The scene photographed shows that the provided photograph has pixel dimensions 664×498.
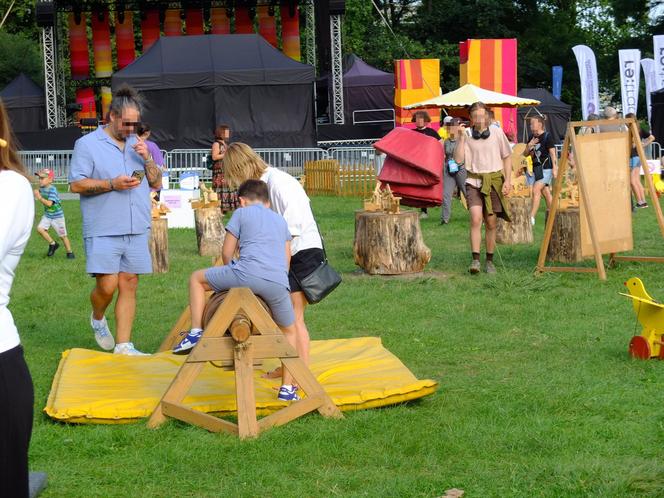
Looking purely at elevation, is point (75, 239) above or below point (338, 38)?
below

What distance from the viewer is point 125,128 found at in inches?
313

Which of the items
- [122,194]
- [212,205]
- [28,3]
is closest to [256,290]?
[122,194]

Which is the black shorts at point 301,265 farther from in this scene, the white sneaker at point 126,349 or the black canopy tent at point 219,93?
the black canopy tent at point 219,93

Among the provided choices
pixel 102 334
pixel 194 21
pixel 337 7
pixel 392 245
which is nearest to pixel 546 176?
pixel 392 245

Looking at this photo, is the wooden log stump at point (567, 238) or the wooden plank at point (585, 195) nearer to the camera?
the wooden plank at point (585, 195)

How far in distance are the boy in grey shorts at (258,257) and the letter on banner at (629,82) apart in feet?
82.7

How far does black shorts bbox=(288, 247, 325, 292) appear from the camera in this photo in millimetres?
6863

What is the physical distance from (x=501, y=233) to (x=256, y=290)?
376 inches

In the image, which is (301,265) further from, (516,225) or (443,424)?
(516,225)

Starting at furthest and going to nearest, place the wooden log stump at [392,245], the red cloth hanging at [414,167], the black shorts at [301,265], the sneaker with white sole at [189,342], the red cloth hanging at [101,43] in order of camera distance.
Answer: the red cloth hanging at [101,43] → the red cloth hanging at [414,167] → the wooden log stump at [392,245] → the black shorts at [301,265] → the sneaker with white sole at [189,342]

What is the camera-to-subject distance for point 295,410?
6.12 metres

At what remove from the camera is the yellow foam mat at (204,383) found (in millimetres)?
6348

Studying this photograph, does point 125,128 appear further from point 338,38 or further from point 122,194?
point 338,38

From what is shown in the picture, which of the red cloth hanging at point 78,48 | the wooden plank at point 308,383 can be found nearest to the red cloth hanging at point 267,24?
the red cloth hanging at point 78,48
